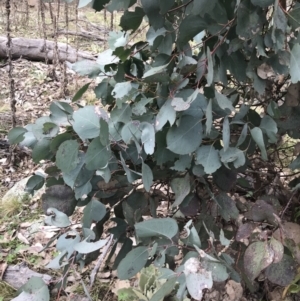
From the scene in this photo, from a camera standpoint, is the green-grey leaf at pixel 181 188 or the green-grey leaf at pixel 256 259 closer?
the green-grey leaf at pixel 256 259

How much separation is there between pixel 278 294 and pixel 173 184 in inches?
27.9

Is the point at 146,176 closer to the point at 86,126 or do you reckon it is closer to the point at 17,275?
the point at 86,126

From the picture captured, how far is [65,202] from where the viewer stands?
1.00 m

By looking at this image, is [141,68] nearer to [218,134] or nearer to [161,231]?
[218,134]

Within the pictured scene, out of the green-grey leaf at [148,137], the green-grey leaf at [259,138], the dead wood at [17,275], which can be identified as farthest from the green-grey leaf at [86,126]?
the dead wood at [17,275]

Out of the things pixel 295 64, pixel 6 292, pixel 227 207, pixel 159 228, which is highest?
pixel 295 64

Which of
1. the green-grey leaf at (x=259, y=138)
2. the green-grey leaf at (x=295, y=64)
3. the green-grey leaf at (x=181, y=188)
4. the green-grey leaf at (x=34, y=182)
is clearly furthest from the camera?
the green-grey leaf at (x=34, y=182)

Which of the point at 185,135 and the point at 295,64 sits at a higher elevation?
the point at 295,64

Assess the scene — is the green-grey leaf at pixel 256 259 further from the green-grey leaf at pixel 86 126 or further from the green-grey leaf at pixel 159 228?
the green-grey leaf at pixel 86 126

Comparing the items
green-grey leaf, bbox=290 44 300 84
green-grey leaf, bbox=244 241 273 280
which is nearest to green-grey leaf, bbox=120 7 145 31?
green-grey leaf, bbox=290 44 300 84

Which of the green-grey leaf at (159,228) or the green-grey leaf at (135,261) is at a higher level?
the green-grey leaf at (159,228)

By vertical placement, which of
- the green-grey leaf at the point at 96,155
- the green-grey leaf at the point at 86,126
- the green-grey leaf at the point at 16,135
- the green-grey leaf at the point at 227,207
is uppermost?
the green-grey leaf at the point at 86,126

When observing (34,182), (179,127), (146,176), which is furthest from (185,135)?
(34,182)

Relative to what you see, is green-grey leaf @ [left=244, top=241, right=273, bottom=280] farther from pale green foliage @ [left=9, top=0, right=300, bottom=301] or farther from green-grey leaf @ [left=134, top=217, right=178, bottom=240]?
green-grey leaf @ [left=134, top=217, right=178, bottom=240]
